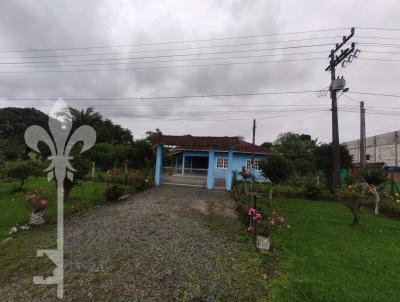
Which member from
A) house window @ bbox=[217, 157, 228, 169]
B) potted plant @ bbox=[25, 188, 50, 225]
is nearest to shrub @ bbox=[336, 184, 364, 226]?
house window @ bbox=[217, 157, 228, 169]

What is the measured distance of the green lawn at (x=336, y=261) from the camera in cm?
338

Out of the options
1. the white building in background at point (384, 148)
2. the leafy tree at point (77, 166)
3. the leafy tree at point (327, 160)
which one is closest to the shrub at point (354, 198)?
the leafy tree at point (327, 160)

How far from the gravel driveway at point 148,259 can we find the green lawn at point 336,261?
0.91 metres

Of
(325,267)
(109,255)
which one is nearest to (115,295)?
(109,255)

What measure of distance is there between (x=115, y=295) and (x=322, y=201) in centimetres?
1166

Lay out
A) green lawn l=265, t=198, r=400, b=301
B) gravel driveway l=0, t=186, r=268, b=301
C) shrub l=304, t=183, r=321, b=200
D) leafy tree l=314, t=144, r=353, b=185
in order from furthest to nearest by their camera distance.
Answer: leafy tree l=314, t=144, r=353, b=185 < shrub l=304, t=183, r=321, b=200 < green lawn l=265, t=198, r=400, b=301 < gravel driveway l=0, t=186, r=268, b=301

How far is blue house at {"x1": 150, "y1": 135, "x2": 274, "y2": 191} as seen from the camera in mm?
13281

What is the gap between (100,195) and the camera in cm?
1052

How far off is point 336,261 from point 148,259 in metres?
4.08

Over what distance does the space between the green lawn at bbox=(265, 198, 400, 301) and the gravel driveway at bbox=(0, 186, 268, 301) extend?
915mm

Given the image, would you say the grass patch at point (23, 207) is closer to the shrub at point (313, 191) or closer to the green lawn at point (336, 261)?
the green lawn at point (336, 261)

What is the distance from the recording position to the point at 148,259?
430cm

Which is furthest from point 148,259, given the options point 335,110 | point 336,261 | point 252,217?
point 335,110

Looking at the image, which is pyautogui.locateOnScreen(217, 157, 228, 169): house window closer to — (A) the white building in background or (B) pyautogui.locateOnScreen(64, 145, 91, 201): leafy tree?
(B) pyautogui.locateOnScreen(64, 145, 91, 201): leafy tree
